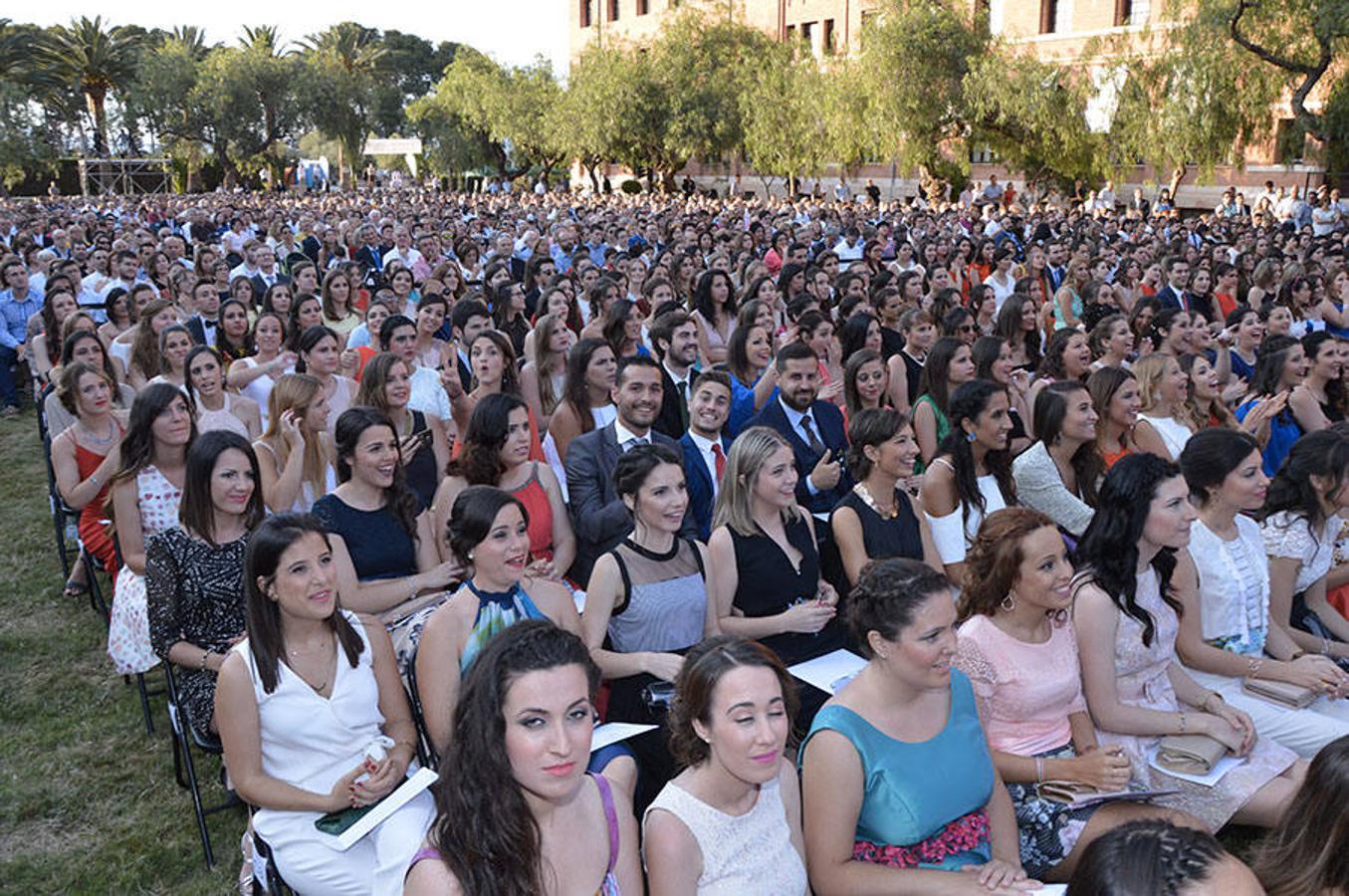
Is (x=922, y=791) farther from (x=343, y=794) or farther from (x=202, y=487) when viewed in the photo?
(x=202, y=487)

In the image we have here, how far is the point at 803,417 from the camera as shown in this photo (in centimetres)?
602

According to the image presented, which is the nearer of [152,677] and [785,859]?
[785,859]

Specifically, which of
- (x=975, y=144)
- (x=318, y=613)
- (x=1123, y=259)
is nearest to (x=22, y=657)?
(x=318, y=613)

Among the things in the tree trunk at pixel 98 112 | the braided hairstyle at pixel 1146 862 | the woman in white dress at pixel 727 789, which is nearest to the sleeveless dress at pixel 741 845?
the woman in white dress at pixel 727 789

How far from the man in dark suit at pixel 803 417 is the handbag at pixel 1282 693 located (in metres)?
2.20

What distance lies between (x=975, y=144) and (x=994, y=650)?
3019 centimetres

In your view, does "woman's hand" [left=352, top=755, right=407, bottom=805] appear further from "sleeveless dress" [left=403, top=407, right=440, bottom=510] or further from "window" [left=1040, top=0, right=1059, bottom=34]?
"window" [left=1040, top=0, right=1059, bottom=34]

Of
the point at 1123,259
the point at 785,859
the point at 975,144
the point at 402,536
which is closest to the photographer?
the point at 785,859

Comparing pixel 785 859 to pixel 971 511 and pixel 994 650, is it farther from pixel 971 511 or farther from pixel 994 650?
pixel 971 511

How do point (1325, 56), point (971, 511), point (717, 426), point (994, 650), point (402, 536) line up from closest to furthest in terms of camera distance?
point (994, 650) → point (402, 536) → point (971, 511) → point (717, 426) → point (1325, 56)

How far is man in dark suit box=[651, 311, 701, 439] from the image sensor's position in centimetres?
667

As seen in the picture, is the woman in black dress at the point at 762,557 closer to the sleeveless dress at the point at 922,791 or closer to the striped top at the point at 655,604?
the striped top at the point at 655,604

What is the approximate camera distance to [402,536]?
4586mm

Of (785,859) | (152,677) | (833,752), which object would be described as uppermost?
(833,752)
